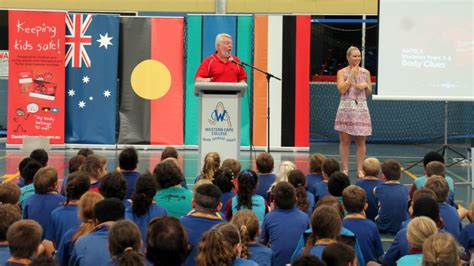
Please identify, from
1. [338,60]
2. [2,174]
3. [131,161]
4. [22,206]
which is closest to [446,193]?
[131,161]

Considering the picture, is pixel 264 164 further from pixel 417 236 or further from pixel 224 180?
pixel 417 236

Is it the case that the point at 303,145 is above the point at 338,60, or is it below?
below

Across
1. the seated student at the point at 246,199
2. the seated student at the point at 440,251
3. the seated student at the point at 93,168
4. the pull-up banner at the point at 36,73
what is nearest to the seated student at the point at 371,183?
the seated student at the point at 246,199

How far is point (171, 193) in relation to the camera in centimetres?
605

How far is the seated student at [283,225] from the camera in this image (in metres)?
5.20

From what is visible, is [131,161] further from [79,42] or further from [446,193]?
[79,42]

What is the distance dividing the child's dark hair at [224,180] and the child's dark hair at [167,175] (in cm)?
35

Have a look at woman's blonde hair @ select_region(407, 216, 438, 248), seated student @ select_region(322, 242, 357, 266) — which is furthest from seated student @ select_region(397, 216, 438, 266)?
seated student @ select_region(322, 242, 357, 266)

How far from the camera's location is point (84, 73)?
13.7 metres

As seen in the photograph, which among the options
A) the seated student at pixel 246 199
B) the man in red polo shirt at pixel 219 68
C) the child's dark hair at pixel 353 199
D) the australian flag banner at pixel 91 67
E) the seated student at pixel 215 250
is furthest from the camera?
the australian flag banner at pixel 91 67

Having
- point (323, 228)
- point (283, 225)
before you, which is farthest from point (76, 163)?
point (323, 228)

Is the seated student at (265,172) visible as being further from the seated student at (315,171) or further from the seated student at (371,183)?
the seated student at (371,183)

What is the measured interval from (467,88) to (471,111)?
5.42m

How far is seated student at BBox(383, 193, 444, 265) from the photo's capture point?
4.76 metres
